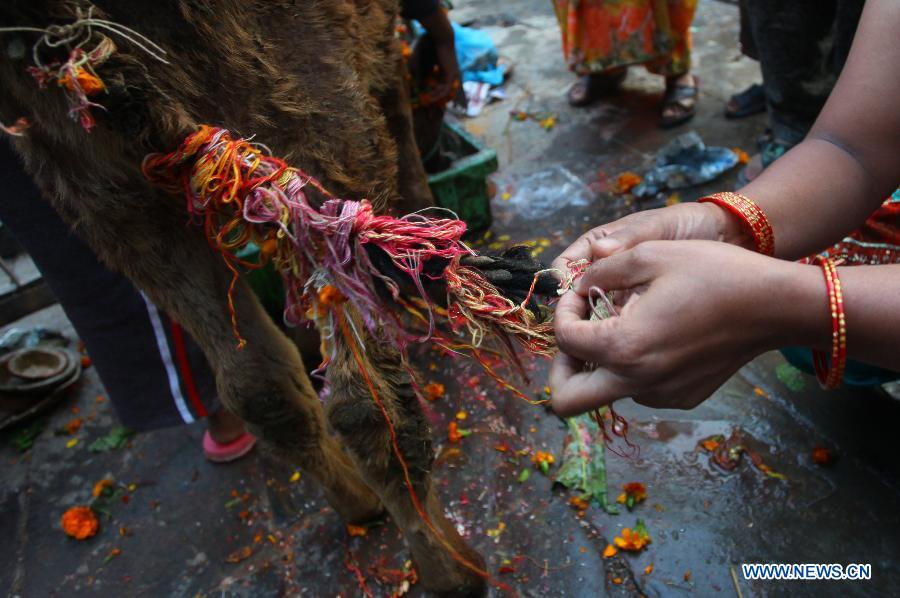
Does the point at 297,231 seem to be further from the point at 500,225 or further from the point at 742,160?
the point at 742,160

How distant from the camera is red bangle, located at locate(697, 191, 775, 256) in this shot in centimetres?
157

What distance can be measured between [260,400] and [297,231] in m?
0.85

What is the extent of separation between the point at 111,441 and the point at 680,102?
4563 millimetres

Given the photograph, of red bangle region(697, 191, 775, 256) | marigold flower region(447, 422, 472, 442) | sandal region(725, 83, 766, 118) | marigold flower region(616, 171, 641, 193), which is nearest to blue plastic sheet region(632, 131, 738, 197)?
marigold flower region(616, 171, 641, 193)

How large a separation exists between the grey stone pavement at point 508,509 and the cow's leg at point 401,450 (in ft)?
0.90

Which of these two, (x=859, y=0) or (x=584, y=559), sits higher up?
(x=859, y=0)

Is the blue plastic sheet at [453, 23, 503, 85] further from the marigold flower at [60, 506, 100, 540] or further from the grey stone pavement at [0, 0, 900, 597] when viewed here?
the marigold flower at [60, 506, 100, 540]

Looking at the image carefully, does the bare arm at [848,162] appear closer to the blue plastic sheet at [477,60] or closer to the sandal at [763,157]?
the sandal at [763,157]

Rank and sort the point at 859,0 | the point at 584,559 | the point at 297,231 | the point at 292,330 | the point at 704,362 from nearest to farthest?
the point at 704,362 → the point at 297,231 → the point at 584,559 → the point at 859,0 → the point at 292,330

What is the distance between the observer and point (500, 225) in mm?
4078

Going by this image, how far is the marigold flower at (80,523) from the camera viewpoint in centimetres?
279

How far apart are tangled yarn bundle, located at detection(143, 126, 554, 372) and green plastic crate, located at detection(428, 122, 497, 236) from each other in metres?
2.11

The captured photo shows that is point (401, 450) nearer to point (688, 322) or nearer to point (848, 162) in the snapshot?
point (688, 322)

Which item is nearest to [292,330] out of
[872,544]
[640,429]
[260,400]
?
[260,400]
